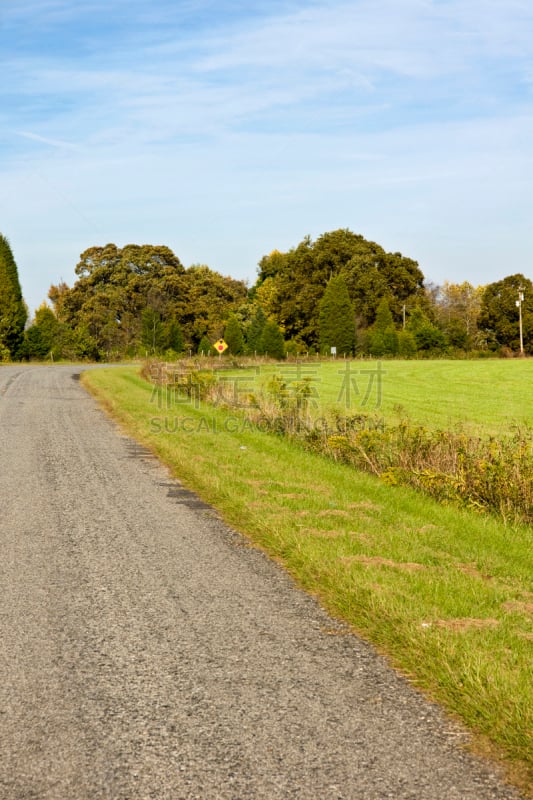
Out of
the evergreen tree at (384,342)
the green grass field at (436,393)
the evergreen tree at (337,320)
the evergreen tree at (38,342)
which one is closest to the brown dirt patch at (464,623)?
the green grass field at (436,393)

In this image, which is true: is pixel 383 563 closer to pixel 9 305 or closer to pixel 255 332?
pixel 9 305

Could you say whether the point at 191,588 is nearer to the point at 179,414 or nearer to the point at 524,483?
the point at 524,483

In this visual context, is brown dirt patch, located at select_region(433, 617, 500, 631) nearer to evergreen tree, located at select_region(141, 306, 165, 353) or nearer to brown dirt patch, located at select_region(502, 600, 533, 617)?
brown dirt patch, located at select_region(502, 600, 533, 617)

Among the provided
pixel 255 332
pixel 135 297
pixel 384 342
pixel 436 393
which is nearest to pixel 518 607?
pixel 436 393

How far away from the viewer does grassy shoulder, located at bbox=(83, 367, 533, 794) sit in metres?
3.93

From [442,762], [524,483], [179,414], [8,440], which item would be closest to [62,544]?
[442,762]

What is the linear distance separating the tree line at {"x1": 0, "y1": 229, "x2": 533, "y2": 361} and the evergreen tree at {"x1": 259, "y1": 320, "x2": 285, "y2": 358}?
11 centimetres

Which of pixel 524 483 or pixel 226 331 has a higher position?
pixel 226 331

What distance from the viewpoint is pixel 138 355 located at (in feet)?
203

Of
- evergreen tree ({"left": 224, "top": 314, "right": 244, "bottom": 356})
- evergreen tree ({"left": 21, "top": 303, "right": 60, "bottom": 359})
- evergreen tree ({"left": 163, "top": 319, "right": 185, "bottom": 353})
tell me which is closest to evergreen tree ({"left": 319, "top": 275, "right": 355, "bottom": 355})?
evergreen tree ({"left": 224, "top": 314, "right": 244, "bottom": 356})

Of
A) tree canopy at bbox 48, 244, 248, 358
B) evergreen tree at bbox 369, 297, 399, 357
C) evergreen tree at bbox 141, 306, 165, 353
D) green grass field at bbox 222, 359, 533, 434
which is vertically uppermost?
tree canopy at bbox 48, 244, 248, 358

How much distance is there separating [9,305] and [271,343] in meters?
21.3

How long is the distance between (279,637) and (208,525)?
10.9 ft

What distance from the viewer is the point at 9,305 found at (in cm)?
5441
